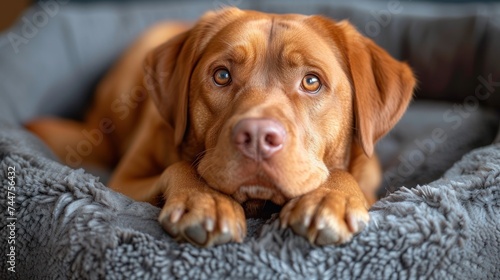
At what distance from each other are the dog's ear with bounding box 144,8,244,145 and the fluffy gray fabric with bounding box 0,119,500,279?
1.69ft

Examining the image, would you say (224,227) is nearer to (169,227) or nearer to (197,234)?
(197,234)

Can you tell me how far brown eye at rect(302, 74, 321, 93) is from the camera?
2248mm

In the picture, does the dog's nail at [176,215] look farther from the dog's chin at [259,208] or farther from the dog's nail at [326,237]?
the dog's nail at [326,237]

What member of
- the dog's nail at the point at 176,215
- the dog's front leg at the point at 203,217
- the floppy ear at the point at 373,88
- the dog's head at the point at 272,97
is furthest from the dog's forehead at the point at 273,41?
the dog's nail at the point at 176,215

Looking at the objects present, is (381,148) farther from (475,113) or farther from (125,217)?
(125,217)

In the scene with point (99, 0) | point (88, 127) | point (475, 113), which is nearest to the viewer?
point (475, 113)

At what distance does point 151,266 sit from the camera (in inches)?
69.8

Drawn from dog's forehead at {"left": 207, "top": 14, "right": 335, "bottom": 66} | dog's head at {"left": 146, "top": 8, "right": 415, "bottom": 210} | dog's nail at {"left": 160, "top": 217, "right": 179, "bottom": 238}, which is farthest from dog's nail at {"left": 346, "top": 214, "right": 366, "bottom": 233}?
dog's forehead at {"left": 207, "top": 14, "right": 335, "bottom": 66}

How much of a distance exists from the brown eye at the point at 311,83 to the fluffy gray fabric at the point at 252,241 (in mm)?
502

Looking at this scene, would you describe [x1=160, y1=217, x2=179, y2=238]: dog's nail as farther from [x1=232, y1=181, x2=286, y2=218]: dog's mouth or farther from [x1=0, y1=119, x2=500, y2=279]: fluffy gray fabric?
[x1=232, y1=181, x2=286, y2=218]: dog's mouth

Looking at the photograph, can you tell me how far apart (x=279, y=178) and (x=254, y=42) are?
653 mm

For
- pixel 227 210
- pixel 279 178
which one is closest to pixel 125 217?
pixel 227 210

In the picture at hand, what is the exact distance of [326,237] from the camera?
1778mm

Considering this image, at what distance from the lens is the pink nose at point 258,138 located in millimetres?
1830
